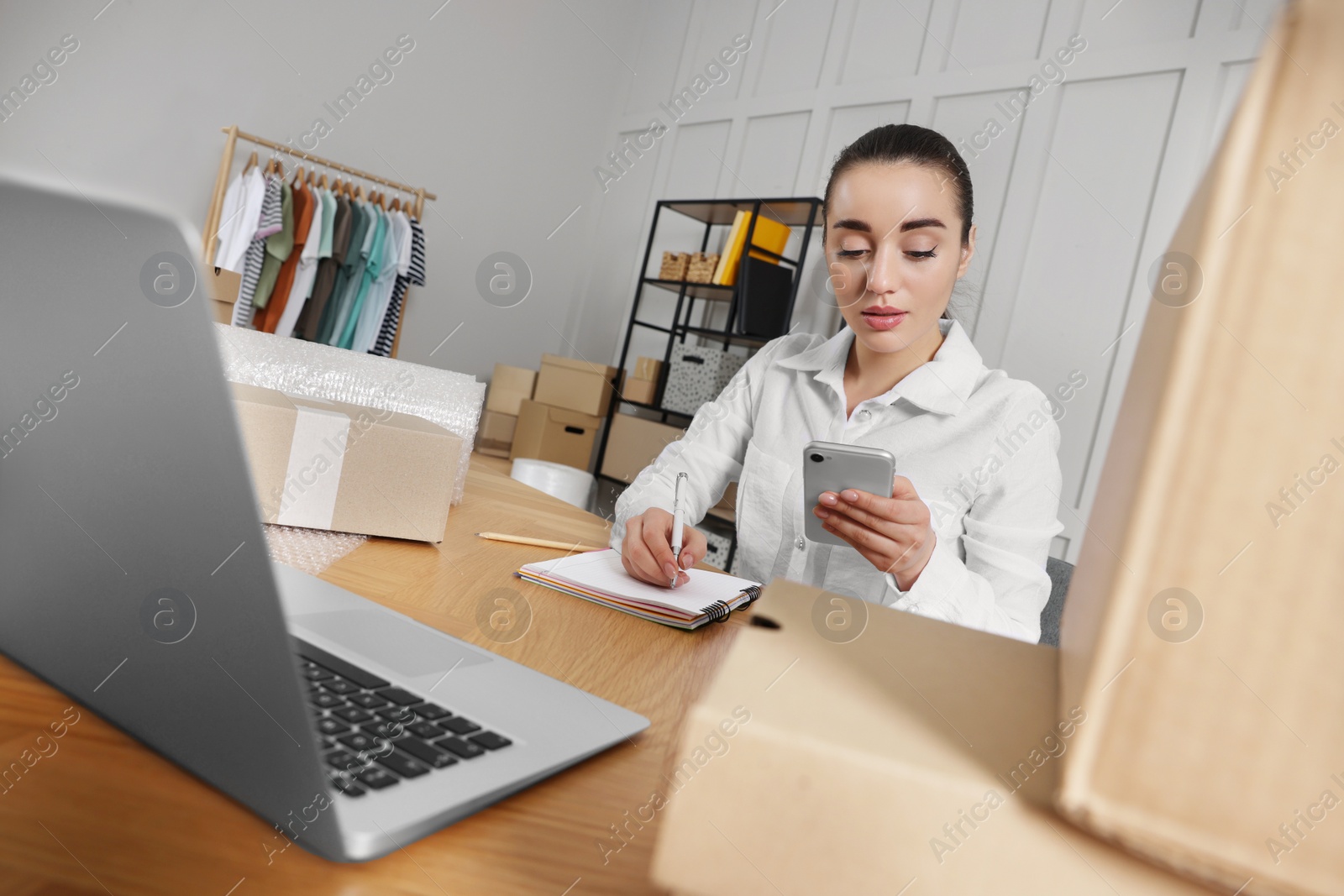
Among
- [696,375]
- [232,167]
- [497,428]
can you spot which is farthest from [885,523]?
[232,167]

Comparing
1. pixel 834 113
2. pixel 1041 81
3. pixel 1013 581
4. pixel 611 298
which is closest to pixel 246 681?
pixel 1013 581

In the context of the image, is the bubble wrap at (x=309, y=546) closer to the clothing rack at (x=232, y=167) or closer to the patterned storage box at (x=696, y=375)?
the patterned storage box at (x=696, y=375)

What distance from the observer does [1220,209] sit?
0.19 meters

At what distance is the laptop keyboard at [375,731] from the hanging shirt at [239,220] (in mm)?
3597

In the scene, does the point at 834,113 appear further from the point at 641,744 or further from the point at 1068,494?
the point at 641,744

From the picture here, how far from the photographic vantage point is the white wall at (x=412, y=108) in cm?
329

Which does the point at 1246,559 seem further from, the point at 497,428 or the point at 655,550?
the point at 497,428

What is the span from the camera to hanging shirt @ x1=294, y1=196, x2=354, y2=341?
3740mm

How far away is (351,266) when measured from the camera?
3.87 meters

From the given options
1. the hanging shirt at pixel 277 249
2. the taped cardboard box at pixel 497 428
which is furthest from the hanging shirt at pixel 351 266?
the taped cardboard box at pixel 497 428

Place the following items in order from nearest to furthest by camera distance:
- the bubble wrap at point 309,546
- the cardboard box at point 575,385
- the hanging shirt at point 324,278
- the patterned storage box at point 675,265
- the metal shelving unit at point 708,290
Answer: the bubble wrap at point 309,546 → the metal shelving unit at point 708,290 → the hanging shirt at point 324,278 → the patterned storage box at point 675,265 → the cardboard box at point 575,385

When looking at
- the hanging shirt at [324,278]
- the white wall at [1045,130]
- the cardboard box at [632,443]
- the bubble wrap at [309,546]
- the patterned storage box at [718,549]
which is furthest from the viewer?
the cardboard box at [632,443]

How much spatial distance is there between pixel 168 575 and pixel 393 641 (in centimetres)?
23

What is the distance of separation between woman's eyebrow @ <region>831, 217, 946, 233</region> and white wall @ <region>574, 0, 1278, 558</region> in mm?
1019
